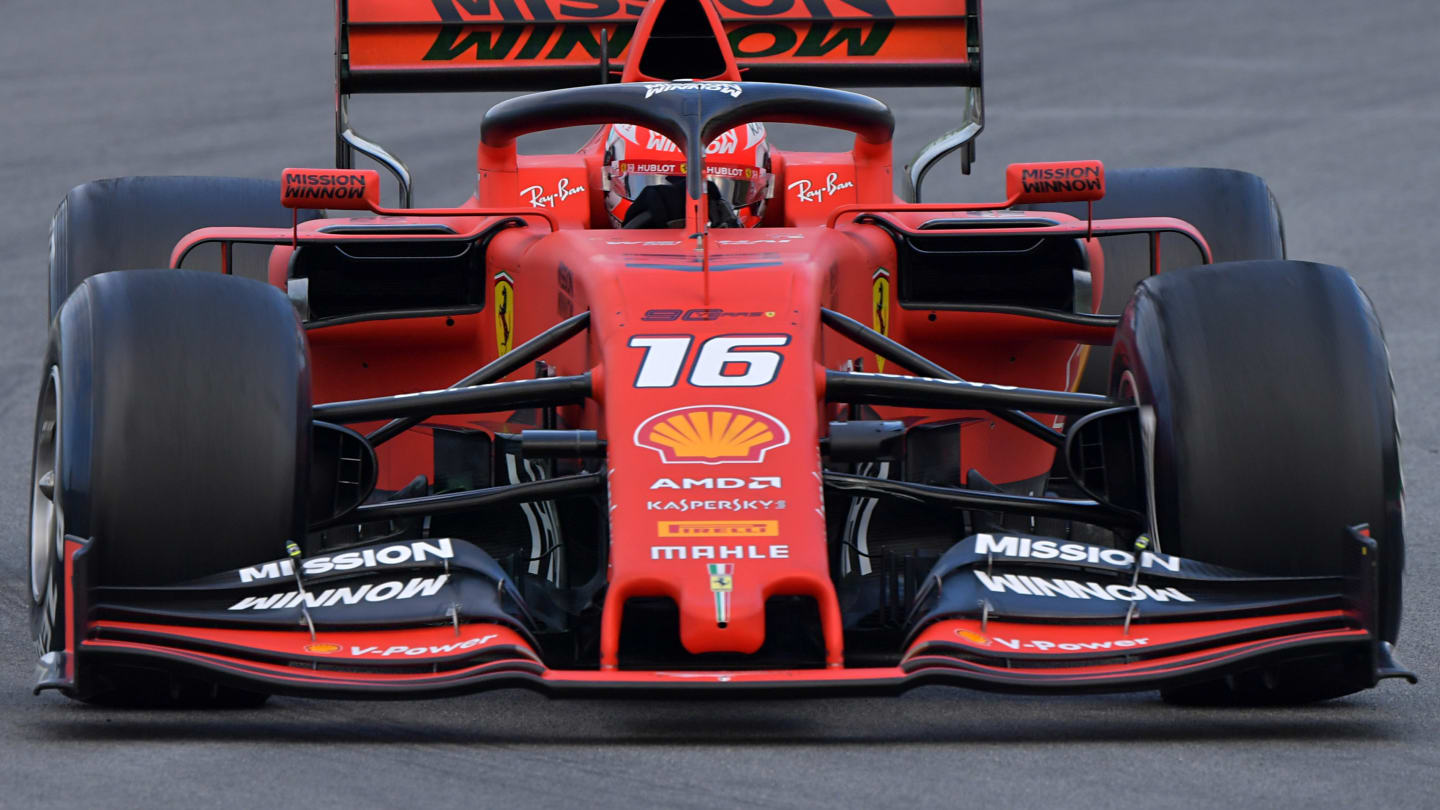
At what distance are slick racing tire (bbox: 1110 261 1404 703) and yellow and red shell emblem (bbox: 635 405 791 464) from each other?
102cm

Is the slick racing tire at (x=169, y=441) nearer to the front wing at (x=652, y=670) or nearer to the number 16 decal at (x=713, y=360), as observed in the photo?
the front wing at (x=652, y=670)

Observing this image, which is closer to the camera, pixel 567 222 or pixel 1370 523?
pixel 1370 523

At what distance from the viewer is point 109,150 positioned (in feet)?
59.7

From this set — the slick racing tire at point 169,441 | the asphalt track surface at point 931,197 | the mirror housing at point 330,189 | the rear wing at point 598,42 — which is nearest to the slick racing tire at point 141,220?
the rear wing at point 598,42

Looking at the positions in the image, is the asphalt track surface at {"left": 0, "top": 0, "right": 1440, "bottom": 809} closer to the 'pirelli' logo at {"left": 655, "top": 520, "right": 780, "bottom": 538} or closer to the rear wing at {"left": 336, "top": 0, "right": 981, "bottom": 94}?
the 'pirelli' logo at {"left": 655, "top": 520, "right": 780, "bottom": 538}

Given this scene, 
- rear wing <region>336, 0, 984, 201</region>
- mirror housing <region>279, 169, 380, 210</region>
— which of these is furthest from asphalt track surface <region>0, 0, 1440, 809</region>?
rear wing <region>336, 0, 984, 201</region>

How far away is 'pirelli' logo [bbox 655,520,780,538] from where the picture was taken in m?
5.55

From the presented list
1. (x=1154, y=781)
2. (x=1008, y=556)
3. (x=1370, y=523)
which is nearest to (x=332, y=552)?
(x=1008, y=556)

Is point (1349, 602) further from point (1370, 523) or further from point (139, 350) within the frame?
point (139, 350)

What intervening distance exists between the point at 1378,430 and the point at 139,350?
3.03m

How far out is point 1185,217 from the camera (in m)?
9.12

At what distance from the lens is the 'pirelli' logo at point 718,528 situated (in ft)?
18.2

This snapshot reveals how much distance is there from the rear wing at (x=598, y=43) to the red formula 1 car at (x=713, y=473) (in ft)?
5.63

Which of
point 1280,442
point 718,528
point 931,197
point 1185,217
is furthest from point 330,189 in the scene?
point 931,197
